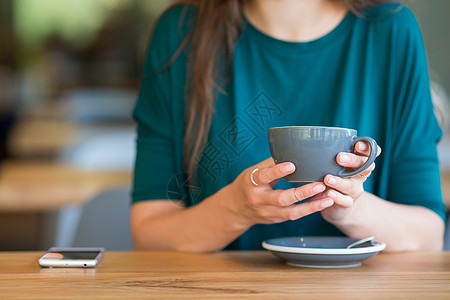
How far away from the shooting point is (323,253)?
0.79 metres

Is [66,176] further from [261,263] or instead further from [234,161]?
[261,263]

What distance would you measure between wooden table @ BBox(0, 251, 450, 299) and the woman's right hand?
72mm

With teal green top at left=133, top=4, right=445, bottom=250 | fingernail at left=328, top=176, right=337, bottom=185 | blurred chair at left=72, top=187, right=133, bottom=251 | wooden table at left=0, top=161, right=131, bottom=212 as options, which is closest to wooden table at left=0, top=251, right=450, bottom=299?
fingernail at left=328, top=176, right=337, bottom=185

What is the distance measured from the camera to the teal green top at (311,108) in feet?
3.59

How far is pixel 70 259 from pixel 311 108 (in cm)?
54

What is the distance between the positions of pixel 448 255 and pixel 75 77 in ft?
24.1

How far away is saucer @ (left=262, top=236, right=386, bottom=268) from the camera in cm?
79

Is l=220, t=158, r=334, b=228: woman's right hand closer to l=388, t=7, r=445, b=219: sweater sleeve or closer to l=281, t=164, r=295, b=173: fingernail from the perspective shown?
l=281, t=164, r=295, b=173: fingernail

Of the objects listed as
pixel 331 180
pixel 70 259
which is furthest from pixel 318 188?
pixel 70 259

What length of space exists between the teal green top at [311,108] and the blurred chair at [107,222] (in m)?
0.22

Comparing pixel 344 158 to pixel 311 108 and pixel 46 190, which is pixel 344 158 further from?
pixel 46 190

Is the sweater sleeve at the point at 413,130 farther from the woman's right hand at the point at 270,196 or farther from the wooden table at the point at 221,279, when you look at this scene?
the woman's right hand at the point at 270,196

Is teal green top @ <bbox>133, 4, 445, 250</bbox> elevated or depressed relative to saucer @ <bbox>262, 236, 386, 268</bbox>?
elevated

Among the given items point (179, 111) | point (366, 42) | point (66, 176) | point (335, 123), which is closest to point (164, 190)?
point (179, 111)
